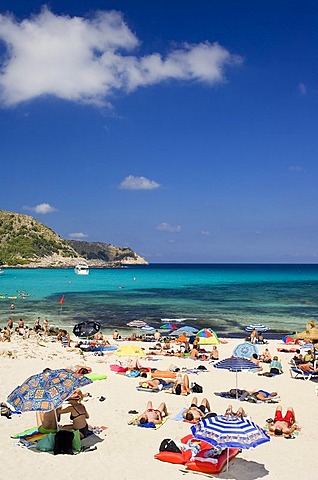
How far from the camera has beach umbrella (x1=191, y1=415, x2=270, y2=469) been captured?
8656mm

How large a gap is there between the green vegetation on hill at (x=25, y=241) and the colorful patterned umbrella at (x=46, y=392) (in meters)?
165

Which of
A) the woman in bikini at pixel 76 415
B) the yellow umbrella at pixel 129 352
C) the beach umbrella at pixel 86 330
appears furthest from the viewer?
the beach umbrella at pixel 86 330

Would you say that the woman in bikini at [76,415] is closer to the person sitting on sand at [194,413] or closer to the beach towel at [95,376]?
the person sitting on sand at [194,413]

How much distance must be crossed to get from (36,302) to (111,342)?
2658 centimetres

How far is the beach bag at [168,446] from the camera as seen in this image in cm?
1037

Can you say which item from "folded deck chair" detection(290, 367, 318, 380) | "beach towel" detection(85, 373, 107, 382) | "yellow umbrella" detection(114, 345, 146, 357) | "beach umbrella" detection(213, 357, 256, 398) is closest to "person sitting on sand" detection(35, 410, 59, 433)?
"beach umbrella" detection(213, 357, 256, 398)

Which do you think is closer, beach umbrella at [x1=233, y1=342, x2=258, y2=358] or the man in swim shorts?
the man in swim shorts

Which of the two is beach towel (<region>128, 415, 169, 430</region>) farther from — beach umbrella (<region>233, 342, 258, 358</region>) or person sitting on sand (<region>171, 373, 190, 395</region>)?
beach umbrella (<region>233, 342, 258, 358</region>)

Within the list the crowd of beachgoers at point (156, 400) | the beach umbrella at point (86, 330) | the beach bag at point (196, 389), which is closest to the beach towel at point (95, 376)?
the crowd of beachgoers at point (156, 400)

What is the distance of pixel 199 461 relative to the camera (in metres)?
9.79

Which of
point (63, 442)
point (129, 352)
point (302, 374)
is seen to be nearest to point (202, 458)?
point (63, 442)

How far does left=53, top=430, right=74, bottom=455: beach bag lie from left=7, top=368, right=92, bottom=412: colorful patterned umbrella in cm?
124

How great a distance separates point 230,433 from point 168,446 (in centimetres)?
223

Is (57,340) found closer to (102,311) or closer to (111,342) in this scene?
(111,342)
